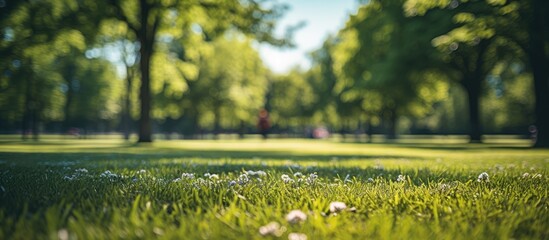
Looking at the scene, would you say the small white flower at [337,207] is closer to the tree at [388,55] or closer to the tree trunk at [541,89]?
the tree trunk at [541,89]

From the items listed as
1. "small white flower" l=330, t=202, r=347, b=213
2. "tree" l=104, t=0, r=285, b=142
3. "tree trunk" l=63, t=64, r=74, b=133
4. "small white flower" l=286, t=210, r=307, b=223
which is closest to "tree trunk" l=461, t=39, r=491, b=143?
"tree" l=104, t=0, r=285, b=142

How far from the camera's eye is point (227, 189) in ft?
9.86

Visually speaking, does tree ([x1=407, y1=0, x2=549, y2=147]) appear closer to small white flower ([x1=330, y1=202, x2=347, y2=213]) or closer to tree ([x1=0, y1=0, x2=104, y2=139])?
small white flower ([x1=330, y1=202, x2=347, y2=213])

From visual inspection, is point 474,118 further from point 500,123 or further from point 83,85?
point 83,85

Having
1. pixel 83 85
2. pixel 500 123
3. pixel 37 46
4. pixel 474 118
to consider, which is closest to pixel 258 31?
pixel 37 46

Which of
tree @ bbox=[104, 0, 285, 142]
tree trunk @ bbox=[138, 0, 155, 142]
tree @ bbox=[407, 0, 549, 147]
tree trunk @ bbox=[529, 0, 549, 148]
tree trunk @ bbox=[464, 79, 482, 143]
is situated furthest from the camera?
tree trunk @ bbox=[464, 79, 482, 143]

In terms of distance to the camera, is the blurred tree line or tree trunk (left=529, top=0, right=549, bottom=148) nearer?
the blurred tree line

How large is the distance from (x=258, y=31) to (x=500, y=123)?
53794 millimetres

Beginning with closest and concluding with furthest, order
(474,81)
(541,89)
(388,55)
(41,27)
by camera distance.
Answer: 1. (41,27)
2. (541,89)
3. (388,55)
4. (474,81)

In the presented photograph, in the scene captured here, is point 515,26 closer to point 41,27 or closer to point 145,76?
point 145,76

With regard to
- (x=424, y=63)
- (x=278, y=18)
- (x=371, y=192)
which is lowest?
(x=371, y=192)

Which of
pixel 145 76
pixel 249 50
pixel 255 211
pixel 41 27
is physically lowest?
pixel 255 211

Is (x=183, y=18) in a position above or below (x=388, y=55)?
above

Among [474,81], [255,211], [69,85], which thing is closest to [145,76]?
[255,211]
